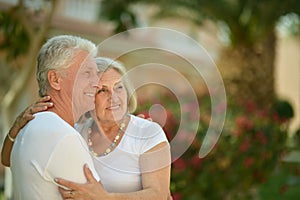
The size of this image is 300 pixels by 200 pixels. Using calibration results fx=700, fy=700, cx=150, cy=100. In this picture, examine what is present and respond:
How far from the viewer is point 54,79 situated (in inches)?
106

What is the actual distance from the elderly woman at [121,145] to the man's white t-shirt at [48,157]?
8 cm

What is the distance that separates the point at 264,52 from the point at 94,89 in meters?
13.0

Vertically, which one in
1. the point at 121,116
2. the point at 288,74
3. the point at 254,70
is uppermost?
the point at 288,74

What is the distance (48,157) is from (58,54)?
1.37 feet

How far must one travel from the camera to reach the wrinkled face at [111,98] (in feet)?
9.81

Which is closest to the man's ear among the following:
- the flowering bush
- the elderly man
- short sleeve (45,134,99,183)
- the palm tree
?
the elderly man

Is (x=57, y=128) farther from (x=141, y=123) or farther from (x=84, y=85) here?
(x=141, y=123)

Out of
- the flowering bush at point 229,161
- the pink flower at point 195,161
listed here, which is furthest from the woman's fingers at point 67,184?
the pink flower at point 195,161

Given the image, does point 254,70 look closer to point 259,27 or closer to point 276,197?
point 259,27

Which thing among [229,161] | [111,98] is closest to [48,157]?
[111,98]

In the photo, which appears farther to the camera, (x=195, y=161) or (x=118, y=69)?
(x=195, y=161)

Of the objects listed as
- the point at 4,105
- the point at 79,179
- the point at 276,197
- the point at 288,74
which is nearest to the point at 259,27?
the point at 276,197

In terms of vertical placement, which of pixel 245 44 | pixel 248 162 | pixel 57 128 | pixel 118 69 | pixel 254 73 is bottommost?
pixel 57 128

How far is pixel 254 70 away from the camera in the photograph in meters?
15.3
